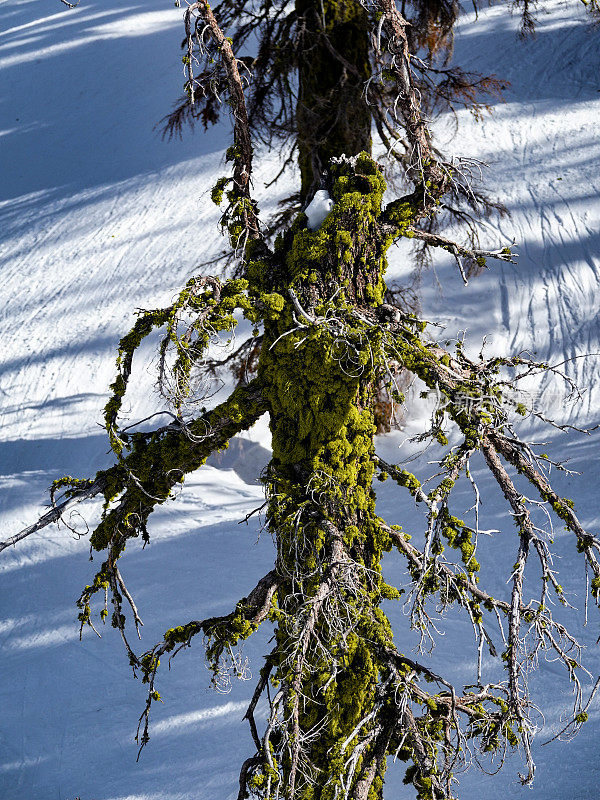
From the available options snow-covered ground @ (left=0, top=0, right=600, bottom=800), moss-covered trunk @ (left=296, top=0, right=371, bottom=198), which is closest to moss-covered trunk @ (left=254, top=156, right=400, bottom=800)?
moss-covered trunk @ (left=296, top=0, right=371, bottom=198)

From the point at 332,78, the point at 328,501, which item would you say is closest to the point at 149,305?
the point at 332,78

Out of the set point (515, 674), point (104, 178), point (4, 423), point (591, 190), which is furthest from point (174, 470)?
point (104, 178)

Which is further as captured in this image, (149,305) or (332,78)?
(149,305)

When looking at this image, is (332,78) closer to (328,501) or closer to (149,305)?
(328,501)

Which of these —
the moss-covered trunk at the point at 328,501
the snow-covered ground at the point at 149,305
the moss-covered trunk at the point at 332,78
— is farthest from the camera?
the snow-covered ground at the point at 149,305

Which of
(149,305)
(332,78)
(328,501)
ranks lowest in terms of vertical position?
(149,305)

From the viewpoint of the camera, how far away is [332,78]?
19.8 feet

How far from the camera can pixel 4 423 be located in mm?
10922

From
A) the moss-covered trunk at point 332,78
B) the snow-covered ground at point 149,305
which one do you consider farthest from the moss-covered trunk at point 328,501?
the snow-covered ground at point 149,305

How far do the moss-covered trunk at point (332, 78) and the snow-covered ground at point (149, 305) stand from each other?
3228 millimetres

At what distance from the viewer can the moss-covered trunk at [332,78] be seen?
584cm

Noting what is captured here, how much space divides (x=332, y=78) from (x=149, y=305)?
7275 mm

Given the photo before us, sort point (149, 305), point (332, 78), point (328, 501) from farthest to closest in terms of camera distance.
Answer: point (149, 305) < point (332, 78) < point (328, 501)

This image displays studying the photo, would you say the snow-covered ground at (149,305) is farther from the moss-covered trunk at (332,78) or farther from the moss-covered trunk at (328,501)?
the moss-covered trunk at (332,78)
